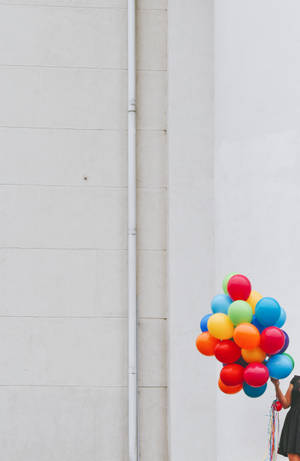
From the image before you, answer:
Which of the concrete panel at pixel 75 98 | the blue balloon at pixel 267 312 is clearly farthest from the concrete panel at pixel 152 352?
the blue balloon at pixel 267 312

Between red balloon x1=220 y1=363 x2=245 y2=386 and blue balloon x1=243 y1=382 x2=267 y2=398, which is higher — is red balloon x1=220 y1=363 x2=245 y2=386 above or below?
above

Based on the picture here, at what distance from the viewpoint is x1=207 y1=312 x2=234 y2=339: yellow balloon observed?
223 centimetres

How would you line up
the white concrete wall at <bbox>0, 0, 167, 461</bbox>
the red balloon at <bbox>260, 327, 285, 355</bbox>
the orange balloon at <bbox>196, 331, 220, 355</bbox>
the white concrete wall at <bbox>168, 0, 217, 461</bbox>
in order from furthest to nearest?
A: the white concrete wall at <bbox>0, 0, 167, 461</bbox>, the white concrete wall at <bbox>168, 0, 217, 461</bbox>, the orange balloon at <bbox>196, 331, 220, 355</bbox>, the red balloon at <bbox>260, 327, 285, 355</bbox>

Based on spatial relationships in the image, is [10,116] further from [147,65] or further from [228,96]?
[228,96]

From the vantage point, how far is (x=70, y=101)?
384 cm

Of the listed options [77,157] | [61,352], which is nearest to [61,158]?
[77,157]

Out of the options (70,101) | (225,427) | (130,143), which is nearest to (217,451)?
(225,427)

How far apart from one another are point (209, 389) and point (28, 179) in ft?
5.59

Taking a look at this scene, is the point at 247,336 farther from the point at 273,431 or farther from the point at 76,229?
the point at 76,229

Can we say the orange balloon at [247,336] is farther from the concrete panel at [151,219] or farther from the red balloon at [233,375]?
the concrete panel at [151,219]

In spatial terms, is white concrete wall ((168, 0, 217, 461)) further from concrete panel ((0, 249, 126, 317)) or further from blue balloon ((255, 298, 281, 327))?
blue balloon ((255, 298, 281, 327))

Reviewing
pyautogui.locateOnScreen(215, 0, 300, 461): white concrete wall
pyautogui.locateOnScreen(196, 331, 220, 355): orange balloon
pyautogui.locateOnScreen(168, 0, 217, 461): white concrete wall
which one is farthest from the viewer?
pyautogui.locateOnScreen(168, 0, 217, 461): white concrete wall

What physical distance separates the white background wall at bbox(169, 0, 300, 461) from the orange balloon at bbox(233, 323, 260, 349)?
1.15ft

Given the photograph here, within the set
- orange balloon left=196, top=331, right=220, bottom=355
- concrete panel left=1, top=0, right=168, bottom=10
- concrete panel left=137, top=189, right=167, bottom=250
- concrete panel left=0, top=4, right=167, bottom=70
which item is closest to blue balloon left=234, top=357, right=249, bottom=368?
orange balloon left=196, top=331, right=220, bottom=355
